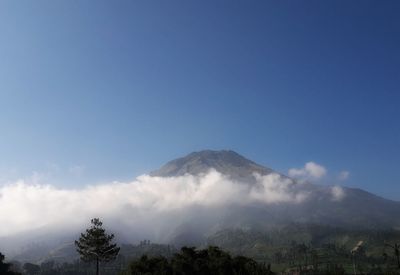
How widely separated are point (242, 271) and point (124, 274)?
3094 centimetres

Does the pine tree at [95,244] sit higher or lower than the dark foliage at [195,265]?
higher

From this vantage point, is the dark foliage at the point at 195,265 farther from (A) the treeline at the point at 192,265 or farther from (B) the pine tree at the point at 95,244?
(B) the pine tree at the point at 95,244

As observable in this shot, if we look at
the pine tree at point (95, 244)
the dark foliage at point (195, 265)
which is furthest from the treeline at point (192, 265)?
the pine tree at point (95, 244)

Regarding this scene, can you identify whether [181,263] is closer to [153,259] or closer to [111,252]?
[153,259]

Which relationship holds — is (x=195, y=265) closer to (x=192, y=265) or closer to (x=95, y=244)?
(x=192, y=265)

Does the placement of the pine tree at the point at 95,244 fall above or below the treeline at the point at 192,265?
above

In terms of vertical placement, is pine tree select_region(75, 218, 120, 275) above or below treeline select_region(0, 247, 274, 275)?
above

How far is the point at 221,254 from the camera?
130m

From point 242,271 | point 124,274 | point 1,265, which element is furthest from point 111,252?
point 1,265

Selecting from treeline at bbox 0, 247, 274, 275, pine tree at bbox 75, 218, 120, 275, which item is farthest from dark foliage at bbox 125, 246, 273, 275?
pine tree at bbox 75, 218, 120, 275

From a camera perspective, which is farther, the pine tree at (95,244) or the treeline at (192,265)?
the treeline at (192,265)

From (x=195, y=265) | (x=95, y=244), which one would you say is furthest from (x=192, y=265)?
(x=95, y=244)

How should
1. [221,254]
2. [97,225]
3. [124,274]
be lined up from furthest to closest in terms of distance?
[221,254] < [124,274] < [97,225]

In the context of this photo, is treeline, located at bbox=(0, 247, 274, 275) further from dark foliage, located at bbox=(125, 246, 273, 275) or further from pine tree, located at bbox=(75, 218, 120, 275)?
pine tree, located at bbox=(75, 218, 120, 275)
